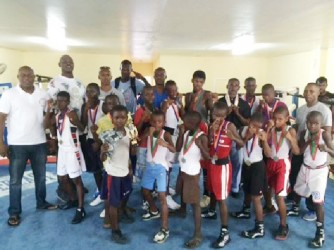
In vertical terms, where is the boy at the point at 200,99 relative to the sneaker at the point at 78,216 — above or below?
above

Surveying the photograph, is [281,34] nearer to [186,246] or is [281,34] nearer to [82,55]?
[186,246]

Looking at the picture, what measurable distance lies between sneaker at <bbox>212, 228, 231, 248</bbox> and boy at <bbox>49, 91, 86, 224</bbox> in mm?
1401

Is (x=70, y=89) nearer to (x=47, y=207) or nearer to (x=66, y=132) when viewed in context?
(x=66, y=132)

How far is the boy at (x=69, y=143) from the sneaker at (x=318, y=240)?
2235 mm

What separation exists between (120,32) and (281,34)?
9.79 feet

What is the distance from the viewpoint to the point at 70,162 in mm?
2895

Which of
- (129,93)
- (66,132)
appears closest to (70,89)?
(66,132)

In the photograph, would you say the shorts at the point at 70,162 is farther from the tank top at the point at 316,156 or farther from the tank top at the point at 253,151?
the tank top at the point at 316,156

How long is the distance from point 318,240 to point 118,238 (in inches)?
70.7

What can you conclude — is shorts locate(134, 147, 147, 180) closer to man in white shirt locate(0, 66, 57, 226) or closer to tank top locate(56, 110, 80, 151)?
tank top locate(56, 110, 80, 151)

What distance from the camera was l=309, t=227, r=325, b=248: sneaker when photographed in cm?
252

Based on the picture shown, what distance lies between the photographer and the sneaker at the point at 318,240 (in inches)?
99.3

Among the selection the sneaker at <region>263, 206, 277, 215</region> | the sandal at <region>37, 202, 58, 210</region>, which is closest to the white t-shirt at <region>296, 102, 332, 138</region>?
the sneaker at <region>263, 206, 277, 215</region>

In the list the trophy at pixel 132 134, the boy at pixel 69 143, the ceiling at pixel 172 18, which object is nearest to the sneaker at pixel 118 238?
the boy at pixel 69 143
